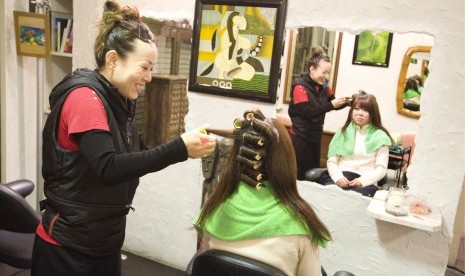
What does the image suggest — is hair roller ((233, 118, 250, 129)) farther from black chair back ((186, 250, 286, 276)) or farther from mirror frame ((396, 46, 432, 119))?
mirror frame ((396, 46, 432, 119))

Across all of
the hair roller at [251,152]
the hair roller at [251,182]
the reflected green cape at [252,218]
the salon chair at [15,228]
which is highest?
the hair roller at [251,152]

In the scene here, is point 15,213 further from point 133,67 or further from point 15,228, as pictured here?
point 133,67

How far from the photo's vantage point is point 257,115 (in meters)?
1.22

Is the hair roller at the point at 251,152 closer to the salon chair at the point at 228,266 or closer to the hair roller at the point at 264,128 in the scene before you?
the hair roller at the point at 264,128

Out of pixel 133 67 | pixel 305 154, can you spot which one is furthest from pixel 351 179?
pixel 133 67

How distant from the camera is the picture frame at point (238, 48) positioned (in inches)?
81.3

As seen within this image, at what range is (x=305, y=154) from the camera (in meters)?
2.27

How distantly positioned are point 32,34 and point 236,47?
137cm

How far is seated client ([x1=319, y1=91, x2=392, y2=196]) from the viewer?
2.10 meters

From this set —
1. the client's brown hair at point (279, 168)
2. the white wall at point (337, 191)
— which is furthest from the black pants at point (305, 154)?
the client's brown hair at point (279, 168)

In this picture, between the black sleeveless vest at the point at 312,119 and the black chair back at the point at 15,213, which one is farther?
the black sleeveless vest at the point at 312,119

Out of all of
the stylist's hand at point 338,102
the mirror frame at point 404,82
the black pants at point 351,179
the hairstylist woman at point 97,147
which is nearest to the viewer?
the hairstylist woman at point 97,147

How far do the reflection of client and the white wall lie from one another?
158mm

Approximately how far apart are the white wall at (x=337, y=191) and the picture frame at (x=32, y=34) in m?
0.07
